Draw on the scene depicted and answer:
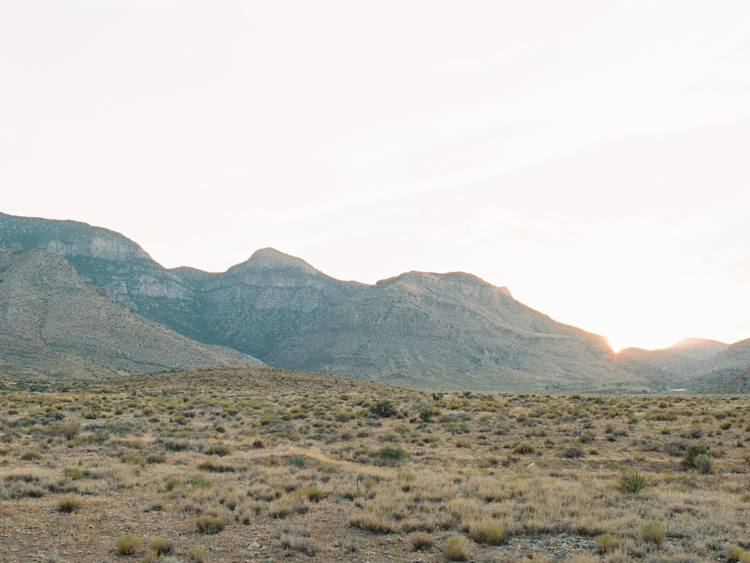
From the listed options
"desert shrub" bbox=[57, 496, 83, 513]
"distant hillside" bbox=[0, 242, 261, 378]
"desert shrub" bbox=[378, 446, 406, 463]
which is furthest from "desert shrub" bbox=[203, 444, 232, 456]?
"distant hillside" bbox=[0, 242, 261, 378]

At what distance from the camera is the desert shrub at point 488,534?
9312 mm

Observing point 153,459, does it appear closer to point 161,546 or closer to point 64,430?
point 64,430

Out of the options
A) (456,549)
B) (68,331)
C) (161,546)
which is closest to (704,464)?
(456,549)

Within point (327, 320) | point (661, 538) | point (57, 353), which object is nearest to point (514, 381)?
point (327, 320)

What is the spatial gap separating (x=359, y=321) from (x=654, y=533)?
14124 cm

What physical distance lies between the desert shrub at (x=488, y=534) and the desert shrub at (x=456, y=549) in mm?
576

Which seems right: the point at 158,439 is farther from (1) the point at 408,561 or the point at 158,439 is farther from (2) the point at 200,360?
(2) the point at 200,360

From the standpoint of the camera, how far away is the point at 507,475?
48.7 feet

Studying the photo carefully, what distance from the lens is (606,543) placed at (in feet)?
29.0

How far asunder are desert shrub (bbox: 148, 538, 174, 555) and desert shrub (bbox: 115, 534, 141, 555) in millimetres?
271

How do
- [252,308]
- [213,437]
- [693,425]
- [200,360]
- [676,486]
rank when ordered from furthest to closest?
1. [252,308]
2. [200,360]
3. [693,425]
4. [213,437]
5. [676,486]

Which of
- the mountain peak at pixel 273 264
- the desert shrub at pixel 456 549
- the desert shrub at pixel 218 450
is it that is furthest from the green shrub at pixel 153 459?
the mountain peak at pixel 273 264

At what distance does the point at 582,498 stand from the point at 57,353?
83178mm

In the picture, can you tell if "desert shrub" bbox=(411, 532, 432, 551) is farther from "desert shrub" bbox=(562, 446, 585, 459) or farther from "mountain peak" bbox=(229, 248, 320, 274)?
"mountain peak" bbox=(229, 248, 320, 274)
